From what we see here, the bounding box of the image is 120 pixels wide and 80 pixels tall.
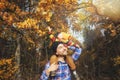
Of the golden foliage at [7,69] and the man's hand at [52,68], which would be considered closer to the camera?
the man's hand at [52,68]

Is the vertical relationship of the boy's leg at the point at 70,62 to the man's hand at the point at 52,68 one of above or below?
above

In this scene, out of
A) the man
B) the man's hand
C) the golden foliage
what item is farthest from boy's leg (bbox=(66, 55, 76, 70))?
the golden foliage

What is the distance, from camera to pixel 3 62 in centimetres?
1249

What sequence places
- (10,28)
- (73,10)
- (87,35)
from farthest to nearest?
1. (87,35)
2. (73,10)
3. (10,28)

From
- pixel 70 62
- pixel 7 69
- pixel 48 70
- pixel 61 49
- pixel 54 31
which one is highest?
pixel 54 31

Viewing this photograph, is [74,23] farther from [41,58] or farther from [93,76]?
[93,76]

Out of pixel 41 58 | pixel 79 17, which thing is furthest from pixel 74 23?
pixel 41 58

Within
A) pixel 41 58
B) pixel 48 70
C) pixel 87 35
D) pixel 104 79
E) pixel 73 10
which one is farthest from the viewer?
pixel 87 35

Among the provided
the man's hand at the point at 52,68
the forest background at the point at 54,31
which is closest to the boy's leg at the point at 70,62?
the man's hand at the point at 52,68

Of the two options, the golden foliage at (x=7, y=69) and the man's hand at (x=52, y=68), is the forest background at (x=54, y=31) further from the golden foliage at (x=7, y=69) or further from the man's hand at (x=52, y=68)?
the man's hand at (x=52, y=68)

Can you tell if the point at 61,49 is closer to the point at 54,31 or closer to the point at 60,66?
the point at 60,66

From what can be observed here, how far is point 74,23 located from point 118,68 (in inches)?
164

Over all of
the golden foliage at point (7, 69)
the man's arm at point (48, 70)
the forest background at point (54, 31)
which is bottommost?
the man's arm at point (48, 70)

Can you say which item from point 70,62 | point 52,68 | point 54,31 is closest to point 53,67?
point 52,68
